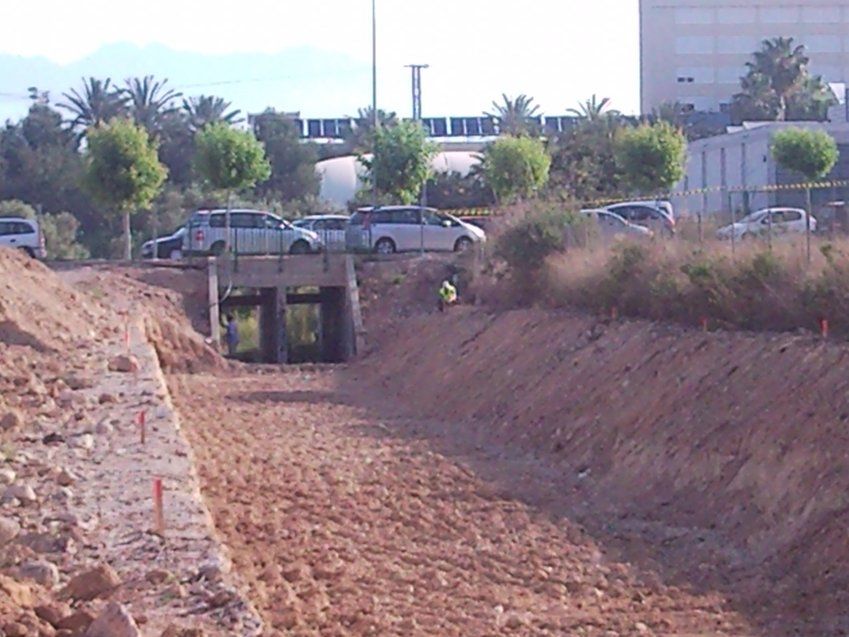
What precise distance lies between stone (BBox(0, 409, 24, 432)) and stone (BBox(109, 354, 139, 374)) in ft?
23.0

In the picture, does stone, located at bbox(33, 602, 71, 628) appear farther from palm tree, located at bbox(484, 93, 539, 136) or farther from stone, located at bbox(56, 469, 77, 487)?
palm tree, located at bbox(484, 93, 539, 136)

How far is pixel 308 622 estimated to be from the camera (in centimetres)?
1158

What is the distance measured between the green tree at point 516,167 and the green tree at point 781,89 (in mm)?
30409

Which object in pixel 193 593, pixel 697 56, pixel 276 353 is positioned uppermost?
pixel 697 56

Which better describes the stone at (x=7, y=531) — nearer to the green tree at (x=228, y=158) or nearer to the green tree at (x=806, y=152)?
the green tree at (x=228, y=158)


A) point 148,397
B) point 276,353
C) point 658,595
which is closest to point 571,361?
point 148,397

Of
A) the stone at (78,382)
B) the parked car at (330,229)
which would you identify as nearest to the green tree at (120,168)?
the parked car at (330,229)

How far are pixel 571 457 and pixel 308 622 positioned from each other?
10.4 m

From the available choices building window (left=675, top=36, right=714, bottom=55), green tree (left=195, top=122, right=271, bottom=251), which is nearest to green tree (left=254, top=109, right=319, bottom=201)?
building window (left=675, top=36, right=714, bottom=55)

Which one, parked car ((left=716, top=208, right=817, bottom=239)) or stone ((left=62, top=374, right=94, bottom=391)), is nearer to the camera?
stone ((left=62, top=374, right=94, bottom=391))

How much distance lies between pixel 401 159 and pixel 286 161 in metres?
30.7

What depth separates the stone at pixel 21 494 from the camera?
13.4 m

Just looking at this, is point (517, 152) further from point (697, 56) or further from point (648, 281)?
point (697, 56)

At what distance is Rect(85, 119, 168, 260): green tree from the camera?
45.8m
